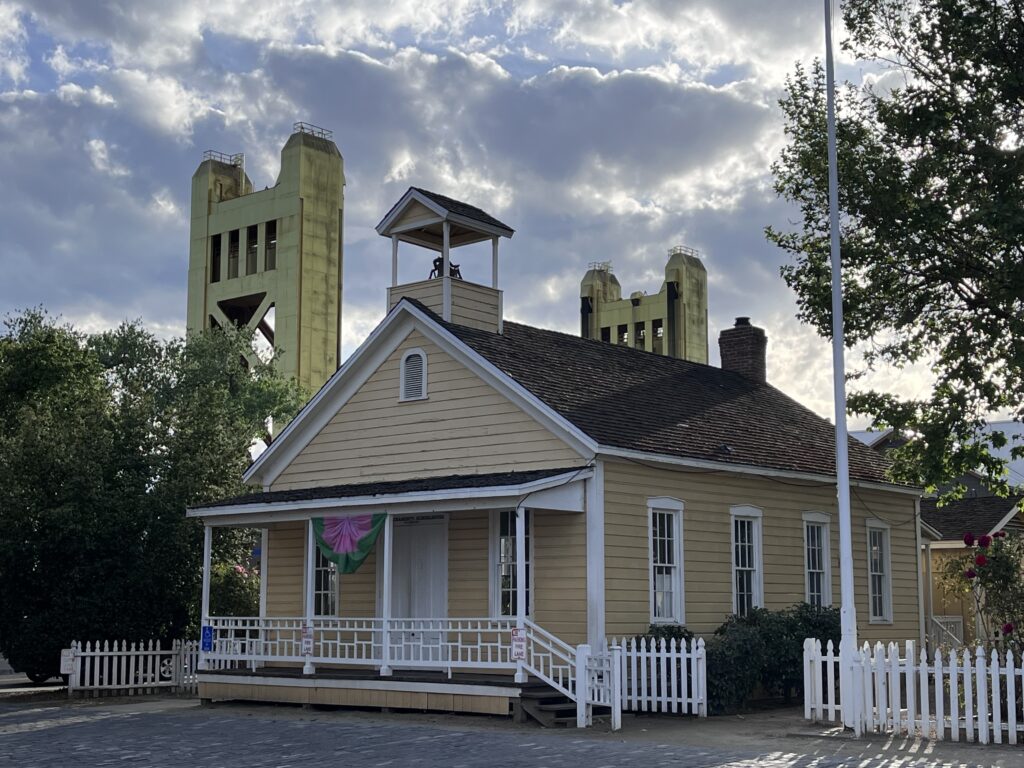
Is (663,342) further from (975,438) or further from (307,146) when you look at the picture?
(975,438)

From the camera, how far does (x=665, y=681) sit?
18375mm

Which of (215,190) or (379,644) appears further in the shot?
(215,190)

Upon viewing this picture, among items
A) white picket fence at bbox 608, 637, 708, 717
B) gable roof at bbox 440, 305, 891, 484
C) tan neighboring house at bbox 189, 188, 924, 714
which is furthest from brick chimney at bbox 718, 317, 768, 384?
white picket fence at bbox 608, 637, 708, 717

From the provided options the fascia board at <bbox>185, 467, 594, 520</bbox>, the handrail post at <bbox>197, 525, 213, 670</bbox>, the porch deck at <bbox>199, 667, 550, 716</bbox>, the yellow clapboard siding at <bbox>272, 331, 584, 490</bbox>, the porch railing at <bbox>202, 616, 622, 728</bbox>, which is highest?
the yellow clapboard siding at <bbox>272, 331, 584, 490</bbox>

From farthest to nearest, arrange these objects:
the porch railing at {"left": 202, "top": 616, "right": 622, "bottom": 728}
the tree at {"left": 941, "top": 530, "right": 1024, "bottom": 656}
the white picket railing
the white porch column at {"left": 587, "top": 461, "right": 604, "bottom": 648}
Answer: the white porch column at {"left": 587, "top": 461, "right": 604, "bottom": 648} < the tree at {"left": 941, "top": 530, "right": 1024, "bottom": 656} < the porch railing at {"left": 202, "top": 616, "right": 622, "bottom": 728} < the white picket railing

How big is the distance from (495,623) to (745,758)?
7139 mm

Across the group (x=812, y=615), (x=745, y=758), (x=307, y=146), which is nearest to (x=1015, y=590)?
(x=812, y=615)

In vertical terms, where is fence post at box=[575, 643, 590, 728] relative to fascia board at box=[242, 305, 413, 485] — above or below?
below

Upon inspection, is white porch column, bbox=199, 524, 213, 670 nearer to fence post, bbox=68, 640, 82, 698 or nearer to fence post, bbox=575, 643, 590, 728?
fence post, bbox=68, 640, 82, 698

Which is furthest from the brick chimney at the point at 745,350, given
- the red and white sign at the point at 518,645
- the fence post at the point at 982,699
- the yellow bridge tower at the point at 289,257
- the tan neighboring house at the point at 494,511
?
the yellow bridge tower at the point at 289,257

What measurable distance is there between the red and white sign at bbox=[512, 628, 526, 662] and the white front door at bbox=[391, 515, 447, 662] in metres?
3.10

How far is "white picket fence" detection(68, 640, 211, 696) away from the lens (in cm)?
2386

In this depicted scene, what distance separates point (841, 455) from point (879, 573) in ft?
32.4

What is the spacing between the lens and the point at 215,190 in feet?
207
